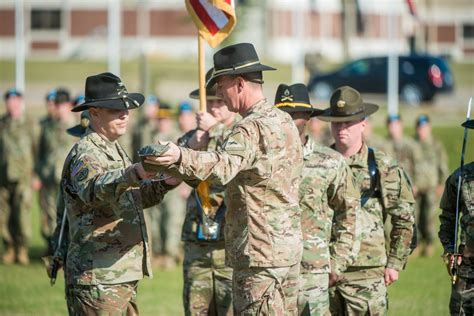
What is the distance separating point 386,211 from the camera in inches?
364

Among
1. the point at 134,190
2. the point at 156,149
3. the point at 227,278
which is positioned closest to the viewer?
the point at 156,149

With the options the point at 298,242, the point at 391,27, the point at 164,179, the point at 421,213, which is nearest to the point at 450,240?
the point at 298,242

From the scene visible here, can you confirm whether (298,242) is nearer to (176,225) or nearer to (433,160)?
(176,225)

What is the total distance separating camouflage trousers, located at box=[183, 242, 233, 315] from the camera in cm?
934

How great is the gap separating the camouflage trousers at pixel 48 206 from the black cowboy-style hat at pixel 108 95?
940 centimetres

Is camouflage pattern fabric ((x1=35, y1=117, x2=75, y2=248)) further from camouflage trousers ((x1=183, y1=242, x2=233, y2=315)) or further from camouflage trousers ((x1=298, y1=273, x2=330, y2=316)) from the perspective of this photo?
camouflage trousers ((x1=298, y1=273, x2=330, y2=316))

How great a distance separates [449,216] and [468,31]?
56250 millimetres

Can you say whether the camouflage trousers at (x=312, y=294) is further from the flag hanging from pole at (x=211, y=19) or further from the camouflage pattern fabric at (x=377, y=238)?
the flag hanging from pole at (x=211, y=19)

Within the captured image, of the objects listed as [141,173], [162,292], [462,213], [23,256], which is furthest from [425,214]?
[141,173]

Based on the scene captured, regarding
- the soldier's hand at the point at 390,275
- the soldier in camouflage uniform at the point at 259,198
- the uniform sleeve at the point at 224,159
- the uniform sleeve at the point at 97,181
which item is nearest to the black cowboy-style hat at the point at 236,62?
the soldier in camouflage uniform at the point at 259,198

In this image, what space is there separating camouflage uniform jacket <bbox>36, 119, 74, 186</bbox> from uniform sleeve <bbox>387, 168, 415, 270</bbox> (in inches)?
334

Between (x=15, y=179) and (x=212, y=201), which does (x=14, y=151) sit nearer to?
(x=15, y=179)

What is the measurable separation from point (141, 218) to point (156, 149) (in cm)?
137

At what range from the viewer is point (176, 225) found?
1762cm
